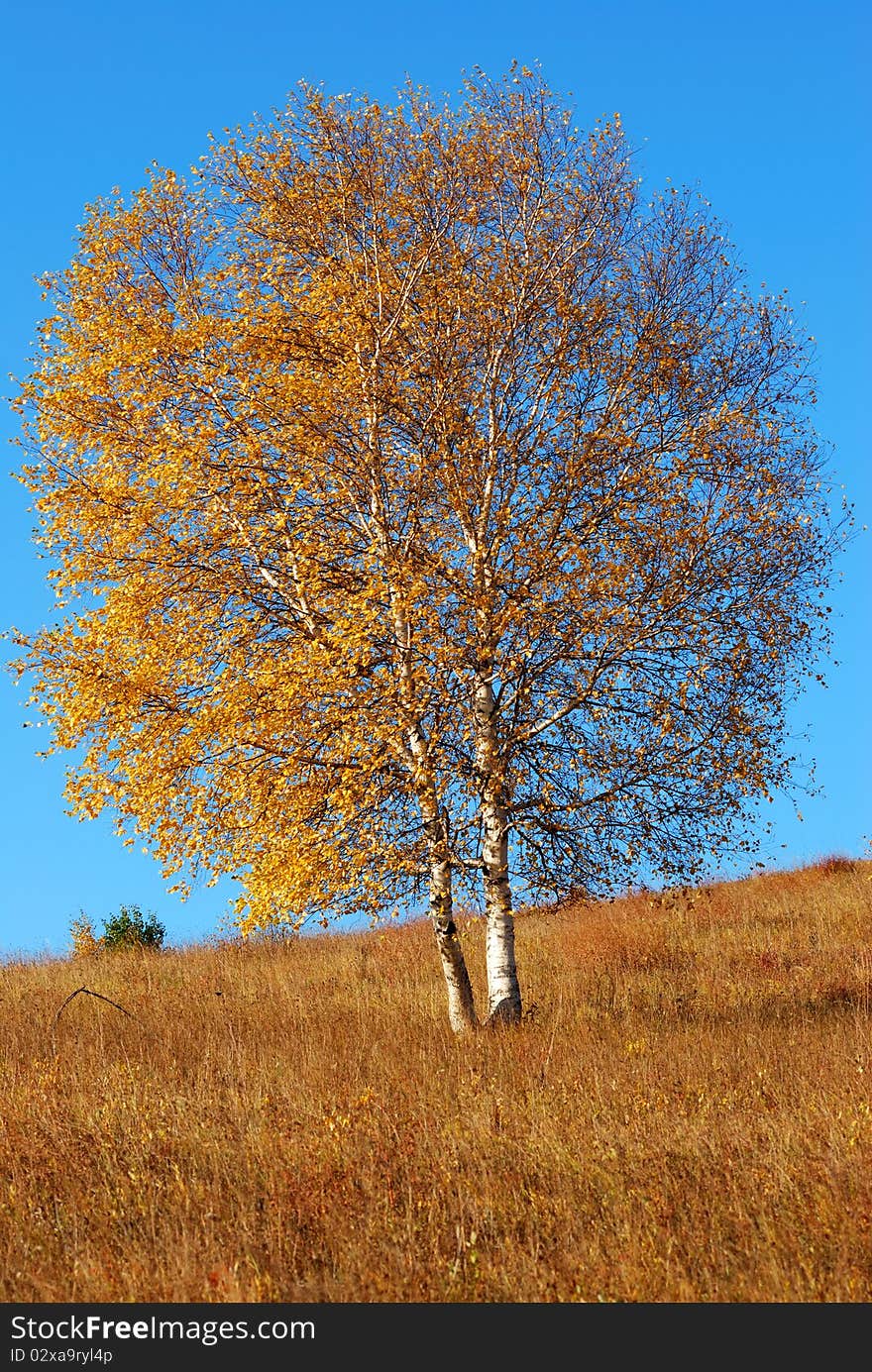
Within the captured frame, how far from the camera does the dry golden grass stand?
7.20 m

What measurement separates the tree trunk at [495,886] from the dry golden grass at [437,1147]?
22.0 inches

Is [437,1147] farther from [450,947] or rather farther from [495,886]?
[450,947]

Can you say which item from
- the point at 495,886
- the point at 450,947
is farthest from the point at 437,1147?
the point at 450,947

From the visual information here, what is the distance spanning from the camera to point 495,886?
14.6 m

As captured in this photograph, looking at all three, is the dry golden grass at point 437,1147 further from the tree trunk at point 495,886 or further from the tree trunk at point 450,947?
the tree trunk at point 495,886

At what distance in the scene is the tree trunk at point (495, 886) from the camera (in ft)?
47.8

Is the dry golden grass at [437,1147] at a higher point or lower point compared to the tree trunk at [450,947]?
lower

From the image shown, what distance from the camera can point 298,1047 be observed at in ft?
47.3

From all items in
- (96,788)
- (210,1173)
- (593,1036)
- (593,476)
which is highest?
(593,476)

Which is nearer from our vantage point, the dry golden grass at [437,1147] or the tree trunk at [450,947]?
the dry golden grass at [437,1147]

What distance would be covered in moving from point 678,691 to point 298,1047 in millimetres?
6494

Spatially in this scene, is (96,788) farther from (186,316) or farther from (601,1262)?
(601,1262)

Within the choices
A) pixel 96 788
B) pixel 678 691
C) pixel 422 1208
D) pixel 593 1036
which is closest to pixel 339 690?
pixel 96 788

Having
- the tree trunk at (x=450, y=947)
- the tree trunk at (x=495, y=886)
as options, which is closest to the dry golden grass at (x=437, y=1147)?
the tree trunk at (x=450, y=947)
